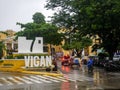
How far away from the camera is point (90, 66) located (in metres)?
40.4

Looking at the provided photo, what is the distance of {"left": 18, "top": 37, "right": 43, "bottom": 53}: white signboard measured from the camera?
45.8 meters

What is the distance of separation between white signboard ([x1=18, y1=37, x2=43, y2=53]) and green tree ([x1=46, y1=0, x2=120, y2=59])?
21.0 feet

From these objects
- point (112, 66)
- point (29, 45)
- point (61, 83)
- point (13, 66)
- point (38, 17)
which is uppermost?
point (38, 17)

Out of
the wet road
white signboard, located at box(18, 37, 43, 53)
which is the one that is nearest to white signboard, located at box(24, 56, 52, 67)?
white signboard, located at box(18, 37, 43, 53)

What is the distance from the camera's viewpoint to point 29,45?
4638cm

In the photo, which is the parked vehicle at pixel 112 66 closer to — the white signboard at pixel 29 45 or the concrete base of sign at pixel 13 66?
the concrete base of sign at pixel 13 66

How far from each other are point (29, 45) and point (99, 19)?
9086 mm

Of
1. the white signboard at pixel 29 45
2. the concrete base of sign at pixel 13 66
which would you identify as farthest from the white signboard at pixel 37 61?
the white signboard at pixel 29 45

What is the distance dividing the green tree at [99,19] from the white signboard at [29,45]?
641cm

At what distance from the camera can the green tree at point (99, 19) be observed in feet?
145

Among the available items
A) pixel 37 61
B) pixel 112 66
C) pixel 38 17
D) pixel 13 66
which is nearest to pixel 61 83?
pixel 37 61

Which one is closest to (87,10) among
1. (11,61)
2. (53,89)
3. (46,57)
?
(46,57)

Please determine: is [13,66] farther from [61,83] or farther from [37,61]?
[61,83]

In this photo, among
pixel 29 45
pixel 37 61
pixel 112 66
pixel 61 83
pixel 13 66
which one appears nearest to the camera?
pixel 61 83
